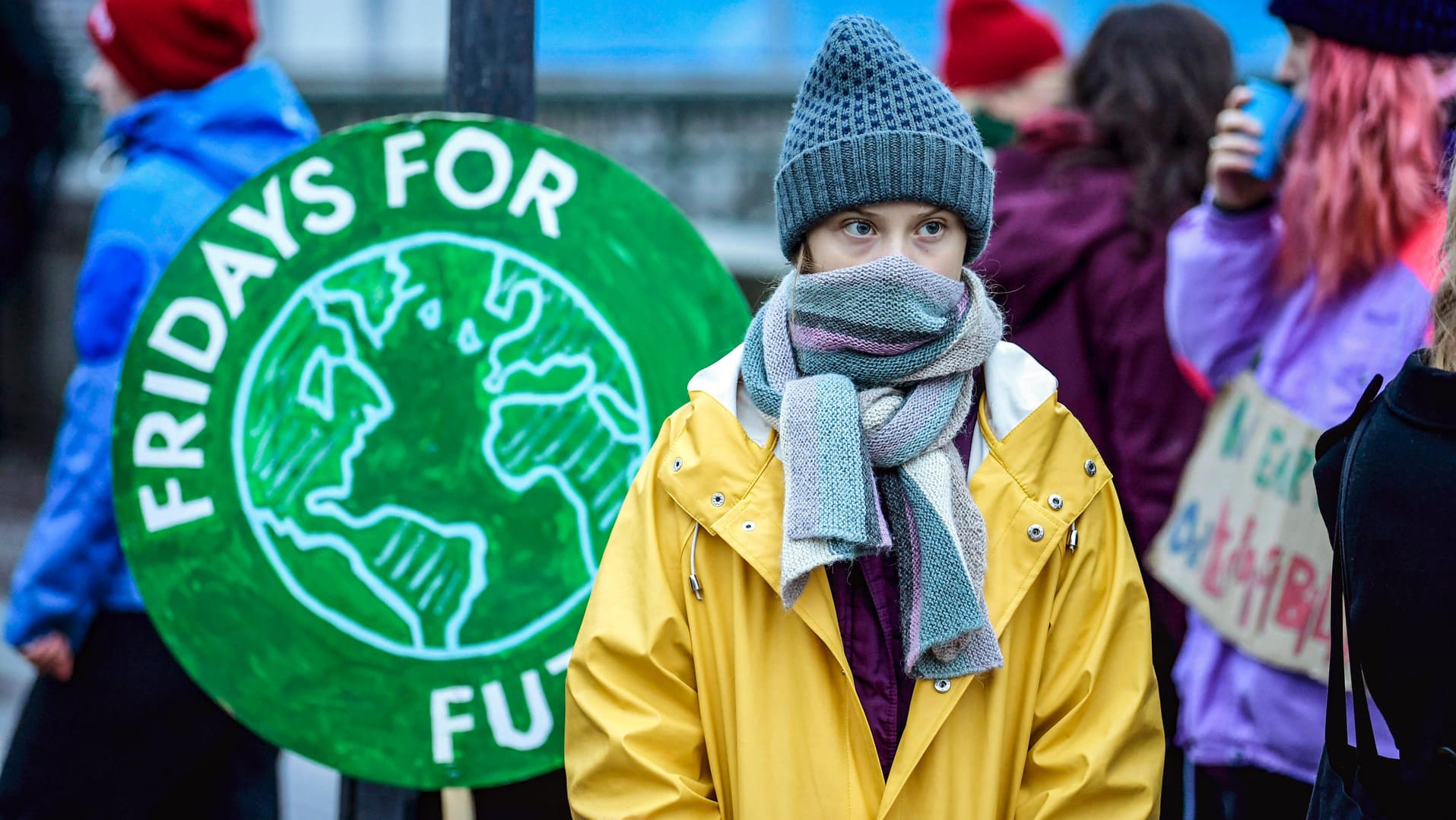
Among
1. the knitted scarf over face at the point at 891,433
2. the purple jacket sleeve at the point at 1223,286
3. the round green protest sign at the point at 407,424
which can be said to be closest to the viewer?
the knitted scarf over face at the point at 891,433

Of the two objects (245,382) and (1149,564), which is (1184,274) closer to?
(1149,564)

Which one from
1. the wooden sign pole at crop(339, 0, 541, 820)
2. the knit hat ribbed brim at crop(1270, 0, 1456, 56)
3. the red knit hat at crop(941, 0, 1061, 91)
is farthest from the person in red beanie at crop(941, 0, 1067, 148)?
the wooden sign pole at crop(339, 0, 541, 820)

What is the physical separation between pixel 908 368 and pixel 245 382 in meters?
1.15

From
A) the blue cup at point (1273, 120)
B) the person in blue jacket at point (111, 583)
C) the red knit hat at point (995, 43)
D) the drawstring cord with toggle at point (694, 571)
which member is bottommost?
the person in blue jacket at point (111, 583)

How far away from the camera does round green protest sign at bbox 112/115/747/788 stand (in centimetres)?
260

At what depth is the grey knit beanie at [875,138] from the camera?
206cm

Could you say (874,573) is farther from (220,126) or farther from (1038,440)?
(220,126)

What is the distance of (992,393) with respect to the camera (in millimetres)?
2113

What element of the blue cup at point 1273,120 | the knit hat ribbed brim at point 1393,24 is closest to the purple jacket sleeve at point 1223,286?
the blue cup at point 1273,120

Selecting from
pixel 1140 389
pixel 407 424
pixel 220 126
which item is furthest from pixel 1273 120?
pixel 220 126

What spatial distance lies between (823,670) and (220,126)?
6.46 feet

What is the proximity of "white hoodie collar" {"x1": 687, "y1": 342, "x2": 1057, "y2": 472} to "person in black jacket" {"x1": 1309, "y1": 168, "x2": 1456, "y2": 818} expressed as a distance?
386 mm

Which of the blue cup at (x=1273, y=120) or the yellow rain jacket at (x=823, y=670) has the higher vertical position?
the blue cup at (x=1273, y=120)

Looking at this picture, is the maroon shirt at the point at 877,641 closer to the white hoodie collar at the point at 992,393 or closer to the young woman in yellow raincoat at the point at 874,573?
the young woman in yellow raincoat at the point at 874,573
